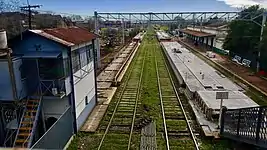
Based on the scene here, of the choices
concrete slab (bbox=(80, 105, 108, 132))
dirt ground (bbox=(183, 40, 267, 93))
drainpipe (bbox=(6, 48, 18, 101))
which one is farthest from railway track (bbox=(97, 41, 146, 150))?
dirt ground (bbox=(183, 40, 267, 93))

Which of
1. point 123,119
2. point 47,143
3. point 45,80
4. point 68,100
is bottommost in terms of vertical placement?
point 123,119

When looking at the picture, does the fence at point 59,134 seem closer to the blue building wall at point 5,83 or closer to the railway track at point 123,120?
the railway track at point 123,120

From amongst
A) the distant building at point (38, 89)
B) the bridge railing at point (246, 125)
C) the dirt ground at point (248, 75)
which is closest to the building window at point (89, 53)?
the distant building at point (38, 89)

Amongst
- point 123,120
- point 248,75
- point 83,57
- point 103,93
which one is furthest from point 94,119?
point 248,75

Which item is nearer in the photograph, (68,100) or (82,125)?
(68,100)

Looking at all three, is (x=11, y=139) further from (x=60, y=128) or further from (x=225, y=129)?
(x=225, y=129)

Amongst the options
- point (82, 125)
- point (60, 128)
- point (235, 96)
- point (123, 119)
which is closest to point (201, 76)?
point (235, 96)
